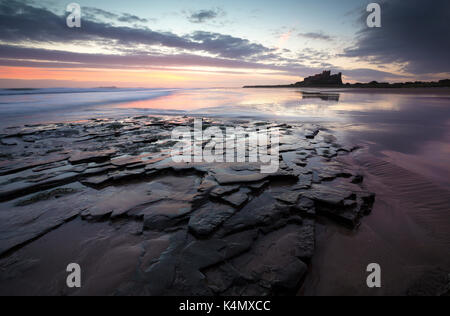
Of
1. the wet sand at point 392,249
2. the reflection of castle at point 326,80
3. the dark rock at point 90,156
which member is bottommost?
the wet sand at point 392,249

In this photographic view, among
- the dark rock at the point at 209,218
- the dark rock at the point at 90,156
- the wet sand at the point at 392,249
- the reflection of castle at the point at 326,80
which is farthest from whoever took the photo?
the reflection of castle at the point at 326,80

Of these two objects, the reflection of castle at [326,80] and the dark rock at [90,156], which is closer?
the dark rock at [90,156]

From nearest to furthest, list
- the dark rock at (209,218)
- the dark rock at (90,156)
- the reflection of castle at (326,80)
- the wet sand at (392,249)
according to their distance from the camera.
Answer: the wet sand at (392,249) → the dark rock at (209,218) → the dark rock at (90,156) → the reflection of castle at (326,80)

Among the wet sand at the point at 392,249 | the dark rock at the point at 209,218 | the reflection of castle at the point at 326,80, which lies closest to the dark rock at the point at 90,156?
the dark rock at the point at 209,218

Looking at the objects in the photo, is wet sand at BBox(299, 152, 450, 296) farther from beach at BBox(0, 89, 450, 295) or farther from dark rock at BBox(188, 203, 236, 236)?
dark rock at BBox(188, 203, 236, 236)

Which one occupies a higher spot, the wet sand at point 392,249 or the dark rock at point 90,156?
the dark rock at point 90,156

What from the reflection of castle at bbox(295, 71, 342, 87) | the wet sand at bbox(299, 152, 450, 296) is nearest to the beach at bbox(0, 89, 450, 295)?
the wet sand at bbox(299, 152, 450, 296)

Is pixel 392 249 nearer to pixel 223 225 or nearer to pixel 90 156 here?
pixel 223 225

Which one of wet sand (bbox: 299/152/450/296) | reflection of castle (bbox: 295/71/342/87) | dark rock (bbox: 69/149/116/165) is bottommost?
wet sand (bbox: 299/152/450/296)

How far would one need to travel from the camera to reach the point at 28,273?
1506 mm

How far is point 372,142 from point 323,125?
8.14 ft

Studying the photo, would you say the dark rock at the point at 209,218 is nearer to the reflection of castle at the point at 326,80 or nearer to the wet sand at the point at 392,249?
the wet sand at the point at 392,249
